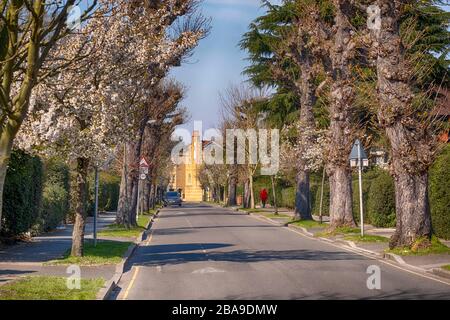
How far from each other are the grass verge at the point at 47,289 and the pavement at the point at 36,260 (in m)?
0.67

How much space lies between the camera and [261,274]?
48.5ft

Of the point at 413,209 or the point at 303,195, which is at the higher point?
the point at 303,195

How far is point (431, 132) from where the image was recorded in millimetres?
19781

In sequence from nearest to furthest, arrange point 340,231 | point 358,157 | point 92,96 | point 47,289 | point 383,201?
point 47,289 → point 92,96 → point 358,157 → point 340,231 → point 383,201

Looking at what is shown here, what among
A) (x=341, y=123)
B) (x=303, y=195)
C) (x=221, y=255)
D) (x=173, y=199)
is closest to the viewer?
(x=221, y=255)

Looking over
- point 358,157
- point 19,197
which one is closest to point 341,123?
point 358,157

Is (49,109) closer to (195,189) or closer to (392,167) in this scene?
(392,167)

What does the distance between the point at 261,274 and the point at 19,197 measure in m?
11.4

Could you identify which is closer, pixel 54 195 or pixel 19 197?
pixel 19 197

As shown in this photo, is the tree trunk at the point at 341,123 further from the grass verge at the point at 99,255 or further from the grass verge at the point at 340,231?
the grass verge at the point at 99,255

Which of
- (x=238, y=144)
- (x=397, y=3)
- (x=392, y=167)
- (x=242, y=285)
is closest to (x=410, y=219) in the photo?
(x=392, y=167)

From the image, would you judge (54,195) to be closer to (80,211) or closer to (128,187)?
(128,187)

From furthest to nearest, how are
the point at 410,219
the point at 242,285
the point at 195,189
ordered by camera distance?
the point at 195,189, the point at 410,219, the point at 242,285

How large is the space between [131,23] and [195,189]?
389 ft
